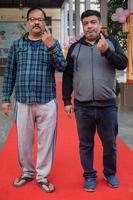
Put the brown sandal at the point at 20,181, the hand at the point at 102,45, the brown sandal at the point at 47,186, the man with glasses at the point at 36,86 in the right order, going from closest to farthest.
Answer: the hand at the point at 102,45, the man with glasses at the point at 36,86, the brown sandal at the point at 47,186, the brown sandal at the point at 20,181

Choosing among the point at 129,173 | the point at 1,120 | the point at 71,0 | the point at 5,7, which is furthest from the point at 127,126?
the point at 5,7

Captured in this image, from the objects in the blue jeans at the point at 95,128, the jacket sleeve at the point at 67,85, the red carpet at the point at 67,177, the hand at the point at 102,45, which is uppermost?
the hand at the point at 102,45

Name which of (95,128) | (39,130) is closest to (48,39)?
(39,130)

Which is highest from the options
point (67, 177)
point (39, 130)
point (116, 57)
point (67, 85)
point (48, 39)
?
point (48, 39)

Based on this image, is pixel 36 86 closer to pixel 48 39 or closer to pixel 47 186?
Result: pixel 48 39

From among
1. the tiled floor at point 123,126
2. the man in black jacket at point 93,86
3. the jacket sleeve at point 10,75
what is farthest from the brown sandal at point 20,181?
the tiled floor at point 123,126

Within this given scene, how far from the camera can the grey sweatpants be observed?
3912mm

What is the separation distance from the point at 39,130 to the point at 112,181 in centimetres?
84

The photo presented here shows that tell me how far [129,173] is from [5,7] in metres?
28.5

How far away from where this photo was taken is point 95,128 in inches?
159

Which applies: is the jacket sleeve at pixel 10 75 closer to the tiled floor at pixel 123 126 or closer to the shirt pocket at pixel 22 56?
the shirt pocket at pixel 22 56

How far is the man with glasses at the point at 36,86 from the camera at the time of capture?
3.81 m

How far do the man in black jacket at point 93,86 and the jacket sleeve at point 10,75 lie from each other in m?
0.47

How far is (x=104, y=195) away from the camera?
153 inches
